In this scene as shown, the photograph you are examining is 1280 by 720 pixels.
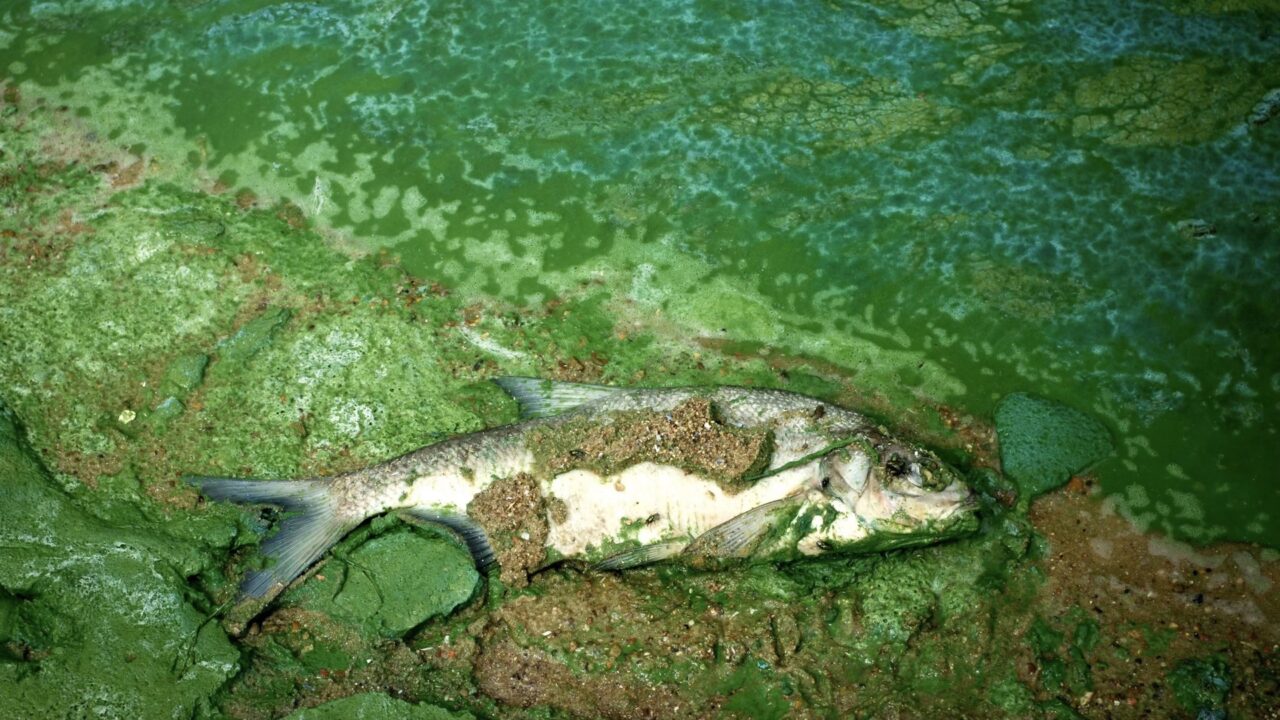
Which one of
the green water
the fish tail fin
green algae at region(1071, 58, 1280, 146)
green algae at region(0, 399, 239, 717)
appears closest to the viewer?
green algae at region(0, 399, 239, 717)

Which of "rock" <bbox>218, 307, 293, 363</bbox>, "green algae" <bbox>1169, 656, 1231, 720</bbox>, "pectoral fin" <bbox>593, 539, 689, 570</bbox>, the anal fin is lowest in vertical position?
"green algae" <bbox>1169, 656, 1231, 720</bbox>

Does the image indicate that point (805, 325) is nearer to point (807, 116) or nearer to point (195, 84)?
point (807, 116)

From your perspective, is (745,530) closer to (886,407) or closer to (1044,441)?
(886,407)

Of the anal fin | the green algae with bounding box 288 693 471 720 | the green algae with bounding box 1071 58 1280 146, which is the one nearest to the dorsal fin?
the anal fin

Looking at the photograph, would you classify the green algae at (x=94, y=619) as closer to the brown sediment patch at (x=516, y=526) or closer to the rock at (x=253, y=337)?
the rock at (x=253, y=337)

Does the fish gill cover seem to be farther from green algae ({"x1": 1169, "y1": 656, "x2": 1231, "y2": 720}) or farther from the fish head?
the fish head

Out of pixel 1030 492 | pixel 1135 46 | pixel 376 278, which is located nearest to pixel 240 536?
pixel 376 278

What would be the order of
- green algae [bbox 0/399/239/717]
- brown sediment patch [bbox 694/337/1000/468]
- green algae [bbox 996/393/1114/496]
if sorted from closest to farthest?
green algae [bbox 0/399/239/717], green algae [bbox 996/393/1114/496], brown sediment patch [bbox 694/337/1000/468]
